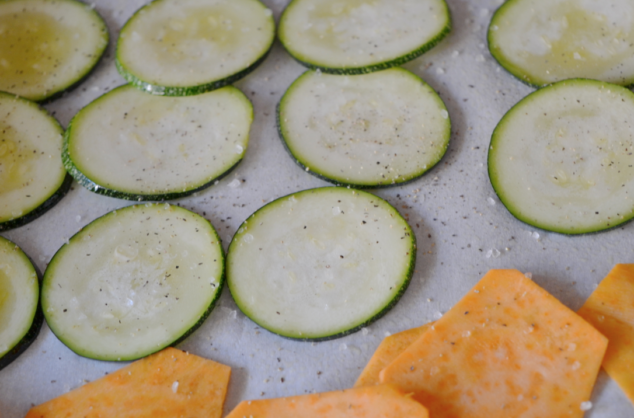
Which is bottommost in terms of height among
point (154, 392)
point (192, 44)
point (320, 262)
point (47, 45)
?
point (154, 392)

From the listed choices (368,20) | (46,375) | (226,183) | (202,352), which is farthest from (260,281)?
(368,20)

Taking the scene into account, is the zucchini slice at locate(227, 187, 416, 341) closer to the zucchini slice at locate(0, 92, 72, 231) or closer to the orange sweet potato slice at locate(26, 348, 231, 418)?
the orange sweet potato slice at locate(26, 348, 231, 418)

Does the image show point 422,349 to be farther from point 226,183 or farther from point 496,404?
point 226,183

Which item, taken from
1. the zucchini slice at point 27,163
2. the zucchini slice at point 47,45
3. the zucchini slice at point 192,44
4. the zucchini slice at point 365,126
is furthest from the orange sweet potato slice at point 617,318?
the zucchini slice at point 47,45

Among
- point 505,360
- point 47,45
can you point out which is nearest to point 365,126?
point 505,360

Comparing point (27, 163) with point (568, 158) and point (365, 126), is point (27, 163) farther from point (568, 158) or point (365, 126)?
point (568, 158)

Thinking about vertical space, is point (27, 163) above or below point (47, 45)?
below

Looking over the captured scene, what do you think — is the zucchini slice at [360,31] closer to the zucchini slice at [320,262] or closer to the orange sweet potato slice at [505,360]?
the zucchini slice at [320,262]
